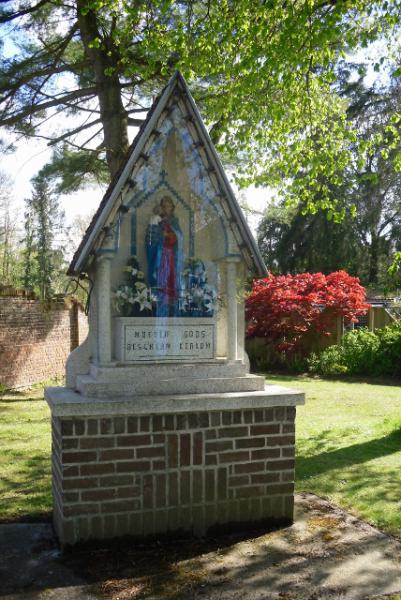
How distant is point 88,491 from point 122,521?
0.33 meters

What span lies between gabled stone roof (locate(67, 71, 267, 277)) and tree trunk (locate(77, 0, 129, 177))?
6690mm

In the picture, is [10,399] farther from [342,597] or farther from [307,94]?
[342,597]

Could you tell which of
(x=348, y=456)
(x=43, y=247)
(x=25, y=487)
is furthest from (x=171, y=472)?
(x=43, y=247)

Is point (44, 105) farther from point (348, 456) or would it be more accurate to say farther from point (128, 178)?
point (348, 456)

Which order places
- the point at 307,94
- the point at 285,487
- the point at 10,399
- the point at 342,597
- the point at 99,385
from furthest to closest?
the point at 10,399 → the point at 307,94 → the point at 285,487 → the point at 99,385 → the point at 342,597

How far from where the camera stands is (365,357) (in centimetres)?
1664

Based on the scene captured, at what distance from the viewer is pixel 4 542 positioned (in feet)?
13.7

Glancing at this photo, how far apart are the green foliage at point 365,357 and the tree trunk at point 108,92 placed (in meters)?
8.80

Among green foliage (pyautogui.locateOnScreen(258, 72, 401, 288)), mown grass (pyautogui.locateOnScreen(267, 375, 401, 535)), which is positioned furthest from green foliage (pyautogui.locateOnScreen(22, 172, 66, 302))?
mown grass (pyautogui.locateOnScreen(267, 375, 401, 535))

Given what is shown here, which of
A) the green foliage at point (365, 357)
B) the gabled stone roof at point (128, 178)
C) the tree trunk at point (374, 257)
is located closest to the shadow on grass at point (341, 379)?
the green foliage at point (365, 357)

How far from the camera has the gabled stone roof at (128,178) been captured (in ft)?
14.1

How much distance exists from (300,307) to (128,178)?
13789mm

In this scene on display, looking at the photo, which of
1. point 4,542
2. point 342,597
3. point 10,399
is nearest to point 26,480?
point 4,542

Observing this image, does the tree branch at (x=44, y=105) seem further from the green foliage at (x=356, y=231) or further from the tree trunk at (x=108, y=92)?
the green foliage at (x=356, y=231)
